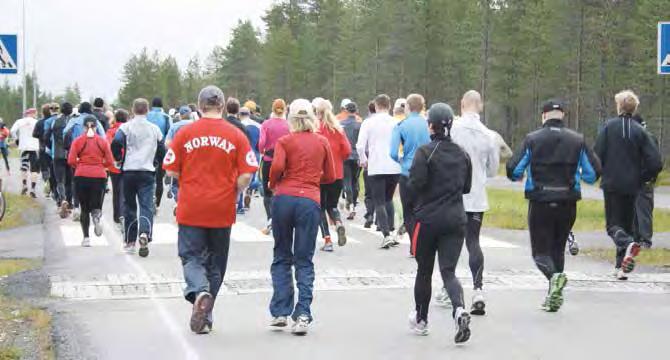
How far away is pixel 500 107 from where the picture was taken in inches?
3076

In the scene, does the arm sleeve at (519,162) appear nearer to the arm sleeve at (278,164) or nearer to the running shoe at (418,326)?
the running shoe at (418,326)

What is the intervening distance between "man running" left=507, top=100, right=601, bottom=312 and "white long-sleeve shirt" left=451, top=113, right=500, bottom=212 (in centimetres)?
22

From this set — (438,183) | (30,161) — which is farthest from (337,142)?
(30,161)

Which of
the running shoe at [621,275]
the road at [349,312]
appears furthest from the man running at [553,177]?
the running shoe at [621,275]

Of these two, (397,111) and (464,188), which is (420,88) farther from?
(464,188)

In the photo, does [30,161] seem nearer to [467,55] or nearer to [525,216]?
[525,216]

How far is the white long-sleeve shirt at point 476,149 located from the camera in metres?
9.92

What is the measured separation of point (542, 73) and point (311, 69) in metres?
31.5

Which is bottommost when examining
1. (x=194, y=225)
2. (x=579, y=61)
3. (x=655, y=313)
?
(x=655, y=313)

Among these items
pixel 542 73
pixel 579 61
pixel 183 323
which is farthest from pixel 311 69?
pixel 183 323

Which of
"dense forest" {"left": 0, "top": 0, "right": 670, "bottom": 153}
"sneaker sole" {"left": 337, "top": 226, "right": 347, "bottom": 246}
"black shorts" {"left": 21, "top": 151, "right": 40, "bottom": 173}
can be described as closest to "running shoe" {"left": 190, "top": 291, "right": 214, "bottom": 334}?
"sneaker sole" {"left": 337, "top": 226, "right": 347, "bottom": 246}

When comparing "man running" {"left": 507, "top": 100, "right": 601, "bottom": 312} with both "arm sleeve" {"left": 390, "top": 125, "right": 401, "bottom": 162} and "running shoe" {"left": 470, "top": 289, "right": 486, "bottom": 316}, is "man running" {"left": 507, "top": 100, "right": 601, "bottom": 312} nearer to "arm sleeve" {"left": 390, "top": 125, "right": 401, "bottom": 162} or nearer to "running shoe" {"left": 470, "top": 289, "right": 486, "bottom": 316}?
"running shoe" {"left": 470, "top": 289, "right": 486, "bottom": 316}

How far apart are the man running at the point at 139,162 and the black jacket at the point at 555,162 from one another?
5564 mm

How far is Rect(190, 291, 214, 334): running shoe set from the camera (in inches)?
326
